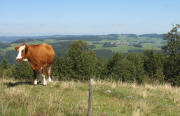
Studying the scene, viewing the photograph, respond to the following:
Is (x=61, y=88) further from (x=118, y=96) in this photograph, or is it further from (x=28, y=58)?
(x=118, y=96)

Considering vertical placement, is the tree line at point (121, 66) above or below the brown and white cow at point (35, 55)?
below

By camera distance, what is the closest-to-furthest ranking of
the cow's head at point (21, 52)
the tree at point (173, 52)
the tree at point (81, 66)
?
the cow's head at point (21, 52) → the tree at point (173, 52) → the tree at point (81, 66)

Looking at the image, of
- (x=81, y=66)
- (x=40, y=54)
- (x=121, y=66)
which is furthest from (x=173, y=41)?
(x=40, y=54)

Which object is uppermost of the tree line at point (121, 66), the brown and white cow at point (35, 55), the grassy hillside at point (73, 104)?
the brown and white cow at point (35, 55)

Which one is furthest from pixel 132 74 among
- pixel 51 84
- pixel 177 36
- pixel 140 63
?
pixel 51 84

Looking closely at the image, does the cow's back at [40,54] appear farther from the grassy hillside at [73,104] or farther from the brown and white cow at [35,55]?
the grassy hillside at [73,104]

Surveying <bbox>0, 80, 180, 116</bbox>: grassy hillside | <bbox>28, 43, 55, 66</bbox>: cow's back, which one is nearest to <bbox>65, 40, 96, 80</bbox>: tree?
<bbox>28, 43, 55, 66</bbox>: cow's back

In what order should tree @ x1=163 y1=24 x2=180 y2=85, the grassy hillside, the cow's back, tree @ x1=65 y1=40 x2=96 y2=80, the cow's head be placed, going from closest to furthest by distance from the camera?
the grassy hillside → the cow's head → the cow's back → tree @ x1=163 y1=24 x2=180 y2=85 → tree @ x1=65 y1=40 x2=96 y2=80

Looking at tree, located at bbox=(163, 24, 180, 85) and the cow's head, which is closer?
the cow's head

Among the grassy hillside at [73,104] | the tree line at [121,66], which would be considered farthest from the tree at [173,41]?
the grassy hillside at [73,104]

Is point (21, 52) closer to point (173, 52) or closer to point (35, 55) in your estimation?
point (35, 55)

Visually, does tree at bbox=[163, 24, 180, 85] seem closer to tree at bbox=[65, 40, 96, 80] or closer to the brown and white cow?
tree at bbox=[65, 40, 96, 80]

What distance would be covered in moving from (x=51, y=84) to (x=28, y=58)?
204cm

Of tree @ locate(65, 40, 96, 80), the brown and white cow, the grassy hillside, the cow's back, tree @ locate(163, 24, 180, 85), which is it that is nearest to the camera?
the grassy hillside
